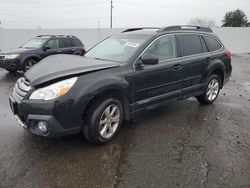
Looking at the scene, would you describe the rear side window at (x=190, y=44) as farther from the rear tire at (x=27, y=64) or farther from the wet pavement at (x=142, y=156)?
the rear tire at (x=27, y=64)

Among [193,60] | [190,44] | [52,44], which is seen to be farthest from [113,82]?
[52,44]

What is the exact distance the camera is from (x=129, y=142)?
4098 millimetres

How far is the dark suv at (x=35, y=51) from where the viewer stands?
976 centimetres

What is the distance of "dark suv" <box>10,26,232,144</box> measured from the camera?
3.39 m

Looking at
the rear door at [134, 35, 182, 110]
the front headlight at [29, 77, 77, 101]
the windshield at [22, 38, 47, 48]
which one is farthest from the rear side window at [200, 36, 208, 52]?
the windshield at [22, 38, 47, 48]

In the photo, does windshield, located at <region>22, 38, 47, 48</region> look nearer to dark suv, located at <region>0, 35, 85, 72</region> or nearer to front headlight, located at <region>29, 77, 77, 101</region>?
dark suv, located at <region>0, 35, 85, 72</region>

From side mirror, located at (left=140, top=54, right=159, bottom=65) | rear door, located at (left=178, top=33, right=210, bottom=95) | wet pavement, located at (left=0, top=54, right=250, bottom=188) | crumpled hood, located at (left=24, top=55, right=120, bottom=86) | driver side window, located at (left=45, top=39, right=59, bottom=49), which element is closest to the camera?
wet pavement, located at (left=0, top=54, right=250, bottom=188)

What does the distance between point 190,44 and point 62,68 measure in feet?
9.47

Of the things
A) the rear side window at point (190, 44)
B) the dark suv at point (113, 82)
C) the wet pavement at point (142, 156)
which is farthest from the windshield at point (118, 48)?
the wet pavement at point (142, 156)

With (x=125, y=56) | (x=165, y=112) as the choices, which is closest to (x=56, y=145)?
(x=125, y=56)

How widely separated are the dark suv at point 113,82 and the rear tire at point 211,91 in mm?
47

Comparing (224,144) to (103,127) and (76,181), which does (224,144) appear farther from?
(76,181)

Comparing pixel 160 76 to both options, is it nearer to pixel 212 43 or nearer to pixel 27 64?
pixel 212 43

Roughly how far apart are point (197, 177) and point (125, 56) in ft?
7.39
